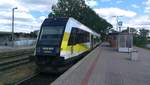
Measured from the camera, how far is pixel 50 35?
62.2 ft

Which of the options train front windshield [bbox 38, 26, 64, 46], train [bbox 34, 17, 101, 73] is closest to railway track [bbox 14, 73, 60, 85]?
train [bbox 34, 17, 101, 73]

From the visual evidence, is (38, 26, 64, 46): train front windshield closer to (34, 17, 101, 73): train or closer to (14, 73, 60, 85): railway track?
(34, 17, 101, 73): train

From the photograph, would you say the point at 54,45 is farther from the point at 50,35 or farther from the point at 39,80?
the point at 39,80

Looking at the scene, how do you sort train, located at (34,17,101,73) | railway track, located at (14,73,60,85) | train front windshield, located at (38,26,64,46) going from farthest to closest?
train front windshield, located at (38,26,64,46), train, located at (34,17,101,73), railway track, located at (14,73,60,85)

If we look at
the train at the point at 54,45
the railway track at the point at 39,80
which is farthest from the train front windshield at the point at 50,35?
the railway track at the point at 39,80

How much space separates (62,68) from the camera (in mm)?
17812

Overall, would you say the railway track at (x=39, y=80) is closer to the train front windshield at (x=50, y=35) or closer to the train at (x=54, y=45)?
the train at (x=54, y=45)

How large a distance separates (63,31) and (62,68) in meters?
2.20

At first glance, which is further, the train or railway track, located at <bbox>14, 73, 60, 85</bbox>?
the train

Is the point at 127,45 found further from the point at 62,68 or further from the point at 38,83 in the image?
the point at 38,83

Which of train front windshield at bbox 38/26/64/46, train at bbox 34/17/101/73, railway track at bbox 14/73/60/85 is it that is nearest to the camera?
railway track at bbox 14/73/60/85

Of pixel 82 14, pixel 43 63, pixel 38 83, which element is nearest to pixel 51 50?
pixel 43 63

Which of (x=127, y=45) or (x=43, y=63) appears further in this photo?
(x=127, y=45)

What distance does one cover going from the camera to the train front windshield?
60.5 ft
